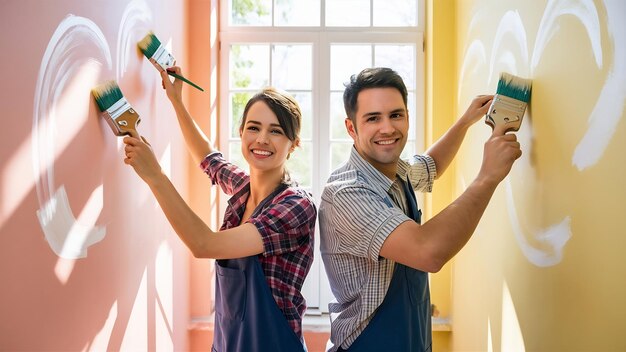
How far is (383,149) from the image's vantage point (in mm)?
1758

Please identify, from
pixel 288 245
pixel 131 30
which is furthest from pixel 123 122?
pixel 288 245

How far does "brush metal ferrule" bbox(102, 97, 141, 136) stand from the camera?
1.69 metres

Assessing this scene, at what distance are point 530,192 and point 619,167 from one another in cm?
52

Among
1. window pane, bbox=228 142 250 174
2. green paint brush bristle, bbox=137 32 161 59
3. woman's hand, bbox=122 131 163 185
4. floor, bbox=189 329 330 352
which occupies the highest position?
green paint brush bristle, bbox=137 32 161 59

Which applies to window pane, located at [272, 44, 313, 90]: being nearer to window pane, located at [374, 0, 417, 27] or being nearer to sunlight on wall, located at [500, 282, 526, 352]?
window pane, located at [374, 0, 417, 27]

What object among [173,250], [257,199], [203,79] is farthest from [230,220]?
[203,79]

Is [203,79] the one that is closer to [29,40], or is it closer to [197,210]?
[197,210]

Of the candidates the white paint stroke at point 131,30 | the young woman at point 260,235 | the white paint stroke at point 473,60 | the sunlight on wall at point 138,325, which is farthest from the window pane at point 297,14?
the sunlight on wall at point 138,325

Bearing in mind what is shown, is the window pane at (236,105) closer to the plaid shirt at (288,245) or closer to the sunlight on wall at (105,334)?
the plaid shirt at (288,245)

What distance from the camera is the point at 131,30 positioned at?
205cm

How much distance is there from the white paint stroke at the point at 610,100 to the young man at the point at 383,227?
0.67 feet

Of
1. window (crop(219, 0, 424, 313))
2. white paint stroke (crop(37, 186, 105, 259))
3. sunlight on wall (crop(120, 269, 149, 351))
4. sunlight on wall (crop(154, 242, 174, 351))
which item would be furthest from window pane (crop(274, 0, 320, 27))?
white paint stroke (crop(37, 186, 105, 259))

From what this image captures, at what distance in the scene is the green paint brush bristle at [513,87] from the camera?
1.68m

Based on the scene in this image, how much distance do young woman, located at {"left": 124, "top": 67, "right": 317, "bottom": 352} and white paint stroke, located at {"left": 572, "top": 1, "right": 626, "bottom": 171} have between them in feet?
2.80
